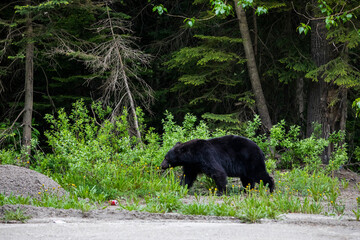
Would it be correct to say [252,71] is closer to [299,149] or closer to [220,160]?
[299,149]

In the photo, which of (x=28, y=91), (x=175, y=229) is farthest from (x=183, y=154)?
(x=28, y=91)

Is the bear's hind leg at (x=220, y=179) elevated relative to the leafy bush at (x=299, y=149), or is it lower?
lower

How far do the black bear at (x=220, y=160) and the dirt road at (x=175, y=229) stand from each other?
10.1 ft

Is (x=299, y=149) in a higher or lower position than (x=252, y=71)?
lower

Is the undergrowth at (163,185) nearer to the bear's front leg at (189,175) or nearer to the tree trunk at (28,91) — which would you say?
the bear's front leg at (189,175)

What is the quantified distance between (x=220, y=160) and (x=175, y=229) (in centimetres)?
427

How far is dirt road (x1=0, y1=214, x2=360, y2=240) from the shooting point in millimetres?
5188

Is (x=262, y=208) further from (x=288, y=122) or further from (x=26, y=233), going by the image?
(x=288, y=122)

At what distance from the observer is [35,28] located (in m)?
14.8

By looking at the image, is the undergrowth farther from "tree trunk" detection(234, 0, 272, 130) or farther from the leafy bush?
"tree trunk" detection(234, 0, 272, 130)

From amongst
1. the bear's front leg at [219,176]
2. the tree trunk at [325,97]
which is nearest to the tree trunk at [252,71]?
the tree trunk at [325,97]

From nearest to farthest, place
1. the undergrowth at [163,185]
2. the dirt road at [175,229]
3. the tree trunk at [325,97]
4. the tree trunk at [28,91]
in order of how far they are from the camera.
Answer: the dirt road at [175,229], the undergrowth at [163,185], the tree trunk at [325,97], the tree trunk at [28,91]

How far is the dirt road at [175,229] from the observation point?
17.0ft

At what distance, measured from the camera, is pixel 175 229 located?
18.1 ft
